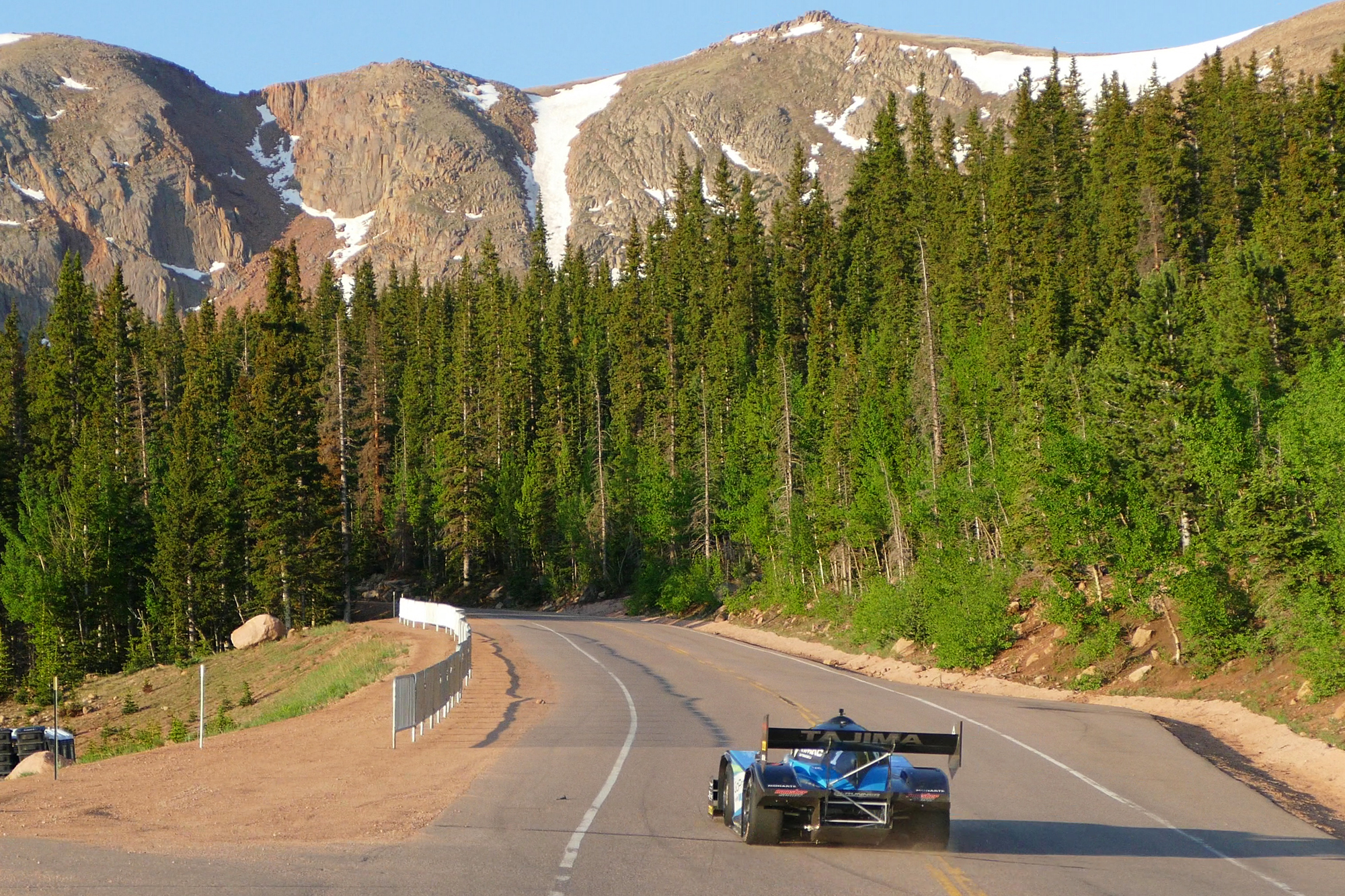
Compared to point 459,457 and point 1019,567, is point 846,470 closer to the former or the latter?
point 1019,567

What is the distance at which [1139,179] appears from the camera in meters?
72.4

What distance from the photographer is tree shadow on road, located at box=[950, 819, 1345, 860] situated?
38.9ft

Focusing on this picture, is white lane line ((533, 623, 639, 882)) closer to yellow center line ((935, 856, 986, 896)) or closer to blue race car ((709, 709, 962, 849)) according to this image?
blue race car ((709, 709, 962, 849))

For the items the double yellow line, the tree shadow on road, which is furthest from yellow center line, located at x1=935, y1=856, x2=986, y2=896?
the tree shadow on road

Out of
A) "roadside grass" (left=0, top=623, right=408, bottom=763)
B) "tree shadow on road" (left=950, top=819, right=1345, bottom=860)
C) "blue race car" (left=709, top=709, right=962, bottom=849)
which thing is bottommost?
"roadside grass" (left=0, top=623, right=408, bottom=763)

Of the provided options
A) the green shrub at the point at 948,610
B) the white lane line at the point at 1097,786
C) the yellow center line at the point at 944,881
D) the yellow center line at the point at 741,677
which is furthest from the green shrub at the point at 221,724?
the yellow center line at the point at 944,881

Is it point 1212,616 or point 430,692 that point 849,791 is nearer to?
point 430,692

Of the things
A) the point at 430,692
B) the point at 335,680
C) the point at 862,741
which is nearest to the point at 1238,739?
the point at 862,741

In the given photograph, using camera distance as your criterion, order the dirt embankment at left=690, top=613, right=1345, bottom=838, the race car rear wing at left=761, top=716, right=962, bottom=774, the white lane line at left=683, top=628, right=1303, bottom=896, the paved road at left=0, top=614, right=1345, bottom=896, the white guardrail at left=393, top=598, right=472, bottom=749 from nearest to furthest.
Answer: the paved road at left=0, top=614, right=1345, bottom=896 < the white lane line at left=683, top=628, right=1303, bottom=896 < the race car rear wing at left=761, top=716, right=962, bottom=774 < the dirt embankment at left=690, top=613, right=1345, bottom=838 < the white guardrail at left=393, top=598, right=472, bottom=749

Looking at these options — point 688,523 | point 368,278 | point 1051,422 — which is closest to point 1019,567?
point 1051,422

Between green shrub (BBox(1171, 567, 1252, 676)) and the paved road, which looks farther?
green shrub (BBox(1171, 567, 1252, 676))

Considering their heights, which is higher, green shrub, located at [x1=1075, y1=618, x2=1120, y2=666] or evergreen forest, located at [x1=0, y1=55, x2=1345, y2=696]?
evergreen forest, located at [x1=0, y1=55, x2=1345, y2=696]

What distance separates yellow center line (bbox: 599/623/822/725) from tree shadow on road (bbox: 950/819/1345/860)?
8771mm

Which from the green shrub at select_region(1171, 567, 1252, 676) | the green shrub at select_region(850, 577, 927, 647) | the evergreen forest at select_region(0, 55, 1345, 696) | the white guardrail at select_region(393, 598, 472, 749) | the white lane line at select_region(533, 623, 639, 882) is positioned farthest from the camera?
the green shrub at select_region(850, 577, 927, 647)
